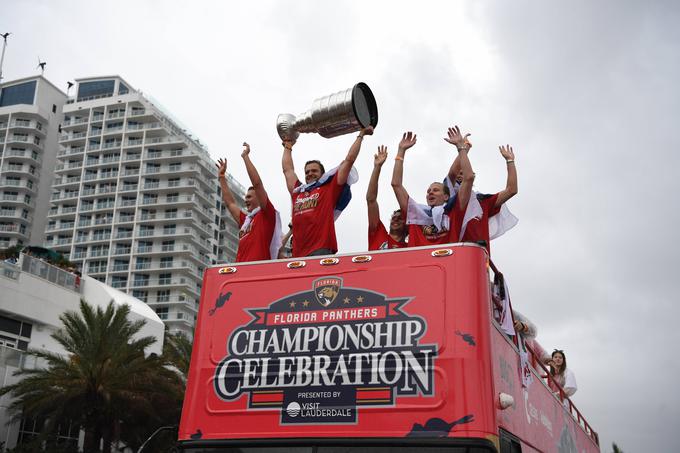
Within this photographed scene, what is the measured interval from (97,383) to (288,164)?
68.9 ft

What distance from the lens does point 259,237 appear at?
752 centimetres

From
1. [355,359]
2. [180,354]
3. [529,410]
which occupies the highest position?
[180,354]

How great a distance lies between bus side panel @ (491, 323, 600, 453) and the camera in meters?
5.64

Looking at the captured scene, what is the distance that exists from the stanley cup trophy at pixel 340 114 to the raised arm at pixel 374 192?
364 millimetres

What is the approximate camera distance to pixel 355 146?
23.9ft

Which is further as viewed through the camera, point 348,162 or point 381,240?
point 381,240

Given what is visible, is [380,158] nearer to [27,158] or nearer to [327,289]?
[327,289]

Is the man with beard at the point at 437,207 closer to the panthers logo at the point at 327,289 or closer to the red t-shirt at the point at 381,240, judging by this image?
the red t-shirt at the point at 381,240

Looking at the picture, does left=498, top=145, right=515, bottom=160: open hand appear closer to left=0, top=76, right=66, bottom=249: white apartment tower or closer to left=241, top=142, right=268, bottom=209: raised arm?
left=241, top=142, right=268, bottom=209: raised arm

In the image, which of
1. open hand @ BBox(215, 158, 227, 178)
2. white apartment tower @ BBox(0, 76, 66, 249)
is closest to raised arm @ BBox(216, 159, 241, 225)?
open hand @ BBox(215, 158, 227, 178)

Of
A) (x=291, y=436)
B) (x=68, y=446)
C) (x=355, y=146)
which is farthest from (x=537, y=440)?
(x=68, y=446)

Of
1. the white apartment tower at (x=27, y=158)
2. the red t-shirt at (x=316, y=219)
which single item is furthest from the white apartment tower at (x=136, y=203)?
the red t-shirt at (x=316, y=219)

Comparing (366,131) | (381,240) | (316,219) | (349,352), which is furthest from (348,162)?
(349,352)

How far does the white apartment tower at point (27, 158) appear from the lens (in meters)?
90.1
